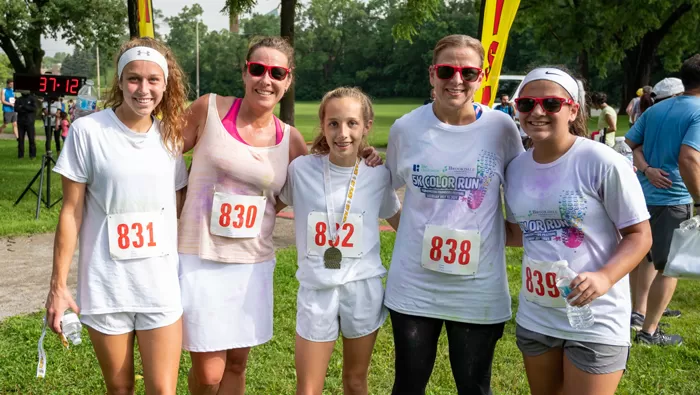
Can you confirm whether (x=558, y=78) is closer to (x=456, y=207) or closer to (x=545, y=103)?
(x=545, y=103)

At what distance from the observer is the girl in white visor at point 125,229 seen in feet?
8.75

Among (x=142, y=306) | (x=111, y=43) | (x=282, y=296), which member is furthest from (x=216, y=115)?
(x=111, y=43)

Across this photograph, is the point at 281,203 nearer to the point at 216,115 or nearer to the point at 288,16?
the point at 216,115

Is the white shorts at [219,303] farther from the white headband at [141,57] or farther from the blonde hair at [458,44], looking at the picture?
the blonde hair at [458,44]

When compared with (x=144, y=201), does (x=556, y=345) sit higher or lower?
lower

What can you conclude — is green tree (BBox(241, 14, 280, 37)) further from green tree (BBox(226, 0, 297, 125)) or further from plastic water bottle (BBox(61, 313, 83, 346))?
plastic water bottle (BBox(61, 313, 83, 346))

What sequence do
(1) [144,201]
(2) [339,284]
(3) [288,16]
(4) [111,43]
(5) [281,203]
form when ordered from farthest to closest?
(4) [111,43]
(3) [288,16]
(5) [281,203]
(2) [339,284]
(1) [144,201]

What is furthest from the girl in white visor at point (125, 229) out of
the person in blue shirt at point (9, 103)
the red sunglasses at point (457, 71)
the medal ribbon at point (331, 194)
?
the person in blue shirt at point (9, 103)

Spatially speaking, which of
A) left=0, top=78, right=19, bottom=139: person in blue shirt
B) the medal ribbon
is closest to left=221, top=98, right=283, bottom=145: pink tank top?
the medal ribbon

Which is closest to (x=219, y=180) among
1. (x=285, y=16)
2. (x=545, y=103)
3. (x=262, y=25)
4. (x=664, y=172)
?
(x=545, y=103)

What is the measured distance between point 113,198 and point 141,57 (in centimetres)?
59

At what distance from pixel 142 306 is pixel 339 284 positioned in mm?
812

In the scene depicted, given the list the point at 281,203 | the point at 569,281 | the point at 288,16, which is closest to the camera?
the point at 569,281

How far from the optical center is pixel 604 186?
2520 millimetres
